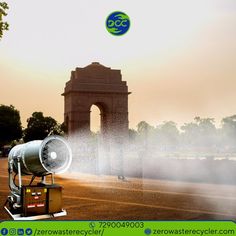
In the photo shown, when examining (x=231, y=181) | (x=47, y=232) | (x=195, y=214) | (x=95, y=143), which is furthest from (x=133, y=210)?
(x=95, y=143)

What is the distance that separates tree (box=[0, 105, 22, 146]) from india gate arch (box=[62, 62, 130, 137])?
1698 cm

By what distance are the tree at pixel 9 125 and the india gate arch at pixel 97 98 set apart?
668 inches

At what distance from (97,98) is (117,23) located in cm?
3665

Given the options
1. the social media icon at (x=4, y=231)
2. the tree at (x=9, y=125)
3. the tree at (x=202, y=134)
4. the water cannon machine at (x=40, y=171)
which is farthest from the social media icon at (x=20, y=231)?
the tree at (x=202, y=134)

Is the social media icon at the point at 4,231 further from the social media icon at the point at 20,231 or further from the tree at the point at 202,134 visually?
the tree at the point at 202,134

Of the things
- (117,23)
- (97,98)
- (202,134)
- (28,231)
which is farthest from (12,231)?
(202,134)

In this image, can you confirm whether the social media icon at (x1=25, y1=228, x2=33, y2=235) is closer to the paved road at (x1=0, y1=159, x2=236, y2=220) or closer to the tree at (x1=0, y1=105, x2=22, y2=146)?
the paved road at (x1=0, y1=159, x2=236, y2=220)

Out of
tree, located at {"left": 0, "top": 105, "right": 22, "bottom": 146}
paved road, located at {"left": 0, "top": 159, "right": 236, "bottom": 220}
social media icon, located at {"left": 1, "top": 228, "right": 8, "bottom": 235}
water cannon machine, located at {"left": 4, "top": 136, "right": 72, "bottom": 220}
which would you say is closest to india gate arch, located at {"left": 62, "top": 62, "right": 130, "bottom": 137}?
tree, located at {"left": 0, "top": 105, "right": 22, "bottom": 146}

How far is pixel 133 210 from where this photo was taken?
10.5m

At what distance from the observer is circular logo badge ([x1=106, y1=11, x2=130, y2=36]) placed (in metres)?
7.20

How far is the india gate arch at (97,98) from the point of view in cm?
4052

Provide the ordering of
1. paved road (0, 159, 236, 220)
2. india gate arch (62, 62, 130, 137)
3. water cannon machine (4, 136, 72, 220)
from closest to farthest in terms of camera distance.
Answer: water cannon machine (4, 136, 72, 220) < paved road (0, 159, 236, 220) < india gate arch (62, 62, 130, 137)

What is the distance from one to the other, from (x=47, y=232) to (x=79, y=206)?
543 centimetres

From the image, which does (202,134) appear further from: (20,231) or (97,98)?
(20,231)
